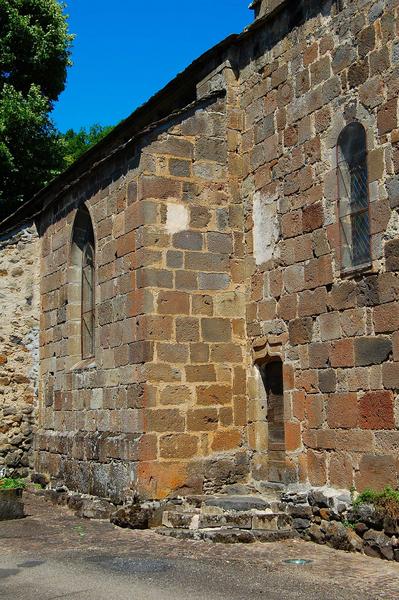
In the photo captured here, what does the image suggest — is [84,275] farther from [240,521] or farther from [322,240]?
[240,521]

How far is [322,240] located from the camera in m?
8.94

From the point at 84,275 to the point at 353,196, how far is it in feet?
18.5

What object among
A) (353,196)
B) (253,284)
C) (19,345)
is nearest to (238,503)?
(253,284)

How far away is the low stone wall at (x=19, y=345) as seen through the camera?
1418 centimetres

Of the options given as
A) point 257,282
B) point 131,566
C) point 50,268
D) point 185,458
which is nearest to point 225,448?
point 185,458

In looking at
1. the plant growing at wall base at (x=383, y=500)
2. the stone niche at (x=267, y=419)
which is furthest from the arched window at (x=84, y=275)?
the plant growing at wall base at (x=383, y=500)

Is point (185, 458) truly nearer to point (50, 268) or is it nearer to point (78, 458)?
point (78, 458)

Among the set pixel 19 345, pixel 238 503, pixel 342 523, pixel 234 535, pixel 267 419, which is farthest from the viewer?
pixel 19 345

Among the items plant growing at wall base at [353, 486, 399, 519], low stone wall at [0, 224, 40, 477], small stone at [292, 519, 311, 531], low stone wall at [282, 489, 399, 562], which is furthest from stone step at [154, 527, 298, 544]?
low stone wall at [0, 224, 40, 477]

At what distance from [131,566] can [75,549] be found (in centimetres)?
122

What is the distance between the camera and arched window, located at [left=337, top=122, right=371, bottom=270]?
8492mm

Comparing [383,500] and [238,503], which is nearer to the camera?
[383,500]

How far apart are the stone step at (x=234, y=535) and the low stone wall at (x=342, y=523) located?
0.23m

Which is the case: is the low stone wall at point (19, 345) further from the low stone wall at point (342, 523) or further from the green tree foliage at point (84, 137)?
the green tree foliage at point (84, 137)
